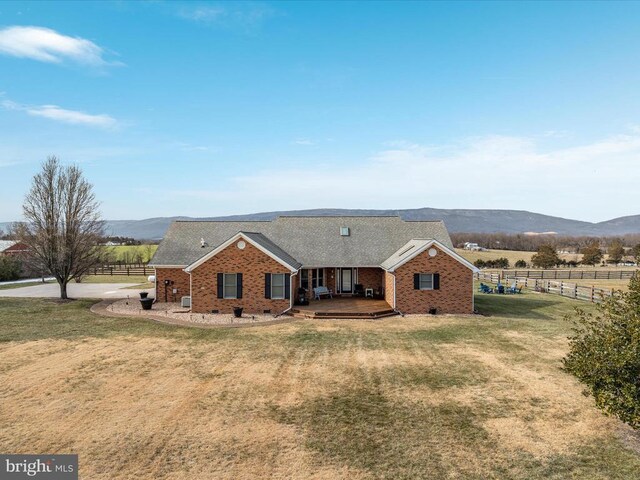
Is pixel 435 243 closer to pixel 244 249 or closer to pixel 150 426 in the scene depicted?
pixel 244 249

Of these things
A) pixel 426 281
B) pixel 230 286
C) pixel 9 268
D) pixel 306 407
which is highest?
pixel 9 268

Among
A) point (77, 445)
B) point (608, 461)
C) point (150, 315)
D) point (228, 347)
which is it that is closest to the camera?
point (608, 461)

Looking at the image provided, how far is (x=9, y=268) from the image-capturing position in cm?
4341

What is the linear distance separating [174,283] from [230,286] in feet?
18.9

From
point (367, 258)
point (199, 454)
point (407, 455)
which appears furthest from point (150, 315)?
point (407, 455)

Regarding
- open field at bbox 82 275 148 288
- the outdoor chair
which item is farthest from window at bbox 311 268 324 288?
open field at bbox 82 275 148 288

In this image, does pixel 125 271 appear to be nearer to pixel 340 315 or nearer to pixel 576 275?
pixel 340 315

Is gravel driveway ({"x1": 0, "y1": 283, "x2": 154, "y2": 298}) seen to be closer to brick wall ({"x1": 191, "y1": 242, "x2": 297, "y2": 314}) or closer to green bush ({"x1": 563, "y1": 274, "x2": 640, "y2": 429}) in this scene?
brick wall ({"x1": 191, "y1": 242, "x2": 297, "y2": 314})

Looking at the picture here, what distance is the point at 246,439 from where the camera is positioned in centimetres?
916

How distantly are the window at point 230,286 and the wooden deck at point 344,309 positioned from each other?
11.9 feet

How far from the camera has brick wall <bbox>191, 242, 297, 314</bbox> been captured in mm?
23766

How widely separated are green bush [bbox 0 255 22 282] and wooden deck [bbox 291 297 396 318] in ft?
121

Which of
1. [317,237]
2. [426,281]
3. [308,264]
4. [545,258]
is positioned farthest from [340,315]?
[545,258]

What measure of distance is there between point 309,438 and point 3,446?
666 centimetres
